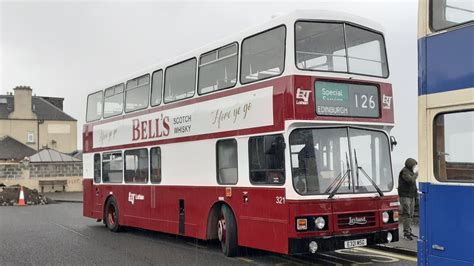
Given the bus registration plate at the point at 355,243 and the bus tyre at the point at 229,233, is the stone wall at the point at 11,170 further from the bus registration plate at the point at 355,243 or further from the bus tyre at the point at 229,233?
the bus registration plate at the point at 355,243

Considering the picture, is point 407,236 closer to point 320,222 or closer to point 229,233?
point 320,222

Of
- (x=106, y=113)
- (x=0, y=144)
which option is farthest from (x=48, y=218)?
(x=0, y=144)

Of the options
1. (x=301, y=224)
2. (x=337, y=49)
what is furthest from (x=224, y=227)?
(x=337, y=49)

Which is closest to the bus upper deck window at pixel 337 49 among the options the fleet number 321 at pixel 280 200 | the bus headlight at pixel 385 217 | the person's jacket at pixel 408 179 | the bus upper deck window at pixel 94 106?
the fleet number 321 at pixel 280 200

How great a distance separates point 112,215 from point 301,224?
8.64 m

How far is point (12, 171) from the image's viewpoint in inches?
1537

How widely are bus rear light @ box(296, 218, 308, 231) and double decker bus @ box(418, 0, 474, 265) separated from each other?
2.86m

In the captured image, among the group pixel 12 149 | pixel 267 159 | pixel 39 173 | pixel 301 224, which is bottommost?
pixel 39 173

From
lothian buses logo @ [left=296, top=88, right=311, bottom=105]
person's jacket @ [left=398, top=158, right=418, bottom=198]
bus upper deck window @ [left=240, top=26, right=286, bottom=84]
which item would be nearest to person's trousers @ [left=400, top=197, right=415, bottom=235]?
person's jacket @ [left=398, top=158, right=418, bottom=198]

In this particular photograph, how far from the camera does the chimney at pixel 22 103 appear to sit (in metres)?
60.3

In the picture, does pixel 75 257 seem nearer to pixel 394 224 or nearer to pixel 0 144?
pixel 394 224

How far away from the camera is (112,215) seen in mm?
15859

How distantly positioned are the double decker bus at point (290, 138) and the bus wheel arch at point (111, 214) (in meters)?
3.86

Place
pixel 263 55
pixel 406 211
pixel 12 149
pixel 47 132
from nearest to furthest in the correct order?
pixel 263 55 < pixel 406 211 < pixel 12 149 < pixel 47 132
